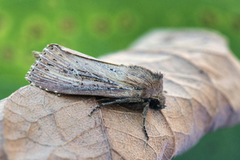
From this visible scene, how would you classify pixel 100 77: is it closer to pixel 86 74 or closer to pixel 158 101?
pixel 86 74

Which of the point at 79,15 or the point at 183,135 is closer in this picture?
the point at 183,135

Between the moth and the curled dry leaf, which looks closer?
the curled dry leaf

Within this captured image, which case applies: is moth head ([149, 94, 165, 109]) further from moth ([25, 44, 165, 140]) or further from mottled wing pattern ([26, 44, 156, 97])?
mottled wing pattern ([26, 44, 156, 97])

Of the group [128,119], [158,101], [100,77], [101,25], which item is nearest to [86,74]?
[100,77]

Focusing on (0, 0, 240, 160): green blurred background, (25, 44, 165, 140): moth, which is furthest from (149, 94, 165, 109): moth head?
(0, 0, 240, 160): green blurred background

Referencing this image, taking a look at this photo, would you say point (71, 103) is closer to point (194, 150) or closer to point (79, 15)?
point (194, 150)

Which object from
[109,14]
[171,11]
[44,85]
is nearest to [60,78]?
[44,85]

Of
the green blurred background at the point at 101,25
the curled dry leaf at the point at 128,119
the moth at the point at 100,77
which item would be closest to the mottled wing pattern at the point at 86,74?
the moth at the point at 100,77
